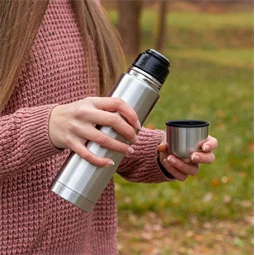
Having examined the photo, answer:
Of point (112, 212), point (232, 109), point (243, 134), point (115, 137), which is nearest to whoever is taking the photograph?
point (115, 137)

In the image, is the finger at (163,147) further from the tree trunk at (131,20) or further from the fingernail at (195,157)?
the tree trunk at (131,20)

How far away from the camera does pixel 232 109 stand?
775 centimetres

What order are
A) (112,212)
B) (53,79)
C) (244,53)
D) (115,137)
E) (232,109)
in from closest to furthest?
(115,137), (53,79), (112,212), (232,109), (244,53)

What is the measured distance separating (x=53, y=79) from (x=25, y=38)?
5.5 inches

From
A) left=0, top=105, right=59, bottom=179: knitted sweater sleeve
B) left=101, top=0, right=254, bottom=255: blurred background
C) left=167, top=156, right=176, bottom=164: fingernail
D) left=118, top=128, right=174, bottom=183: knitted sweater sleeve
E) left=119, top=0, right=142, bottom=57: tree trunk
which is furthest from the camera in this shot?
left=119, top=0, right=142, bottom=57: tree trunk

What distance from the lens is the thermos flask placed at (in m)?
1.38

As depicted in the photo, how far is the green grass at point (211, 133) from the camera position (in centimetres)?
453

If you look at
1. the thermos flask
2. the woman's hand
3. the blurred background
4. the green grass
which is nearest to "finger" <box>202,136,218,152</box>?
the woman's hand

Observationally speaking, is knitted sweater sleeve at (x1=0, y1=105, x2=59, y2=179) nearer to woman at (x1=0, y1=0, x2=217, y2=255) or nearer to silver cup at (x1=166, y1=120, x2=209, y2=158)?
woman at (x1=0, y1=0, x2=217, y2=255)

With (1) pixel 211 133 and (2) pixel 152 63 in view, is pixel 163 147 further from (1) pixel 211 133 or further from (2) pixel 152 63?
(1) pixel 211 133

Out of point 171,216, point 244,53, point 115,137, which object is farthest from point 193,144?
point 244,53

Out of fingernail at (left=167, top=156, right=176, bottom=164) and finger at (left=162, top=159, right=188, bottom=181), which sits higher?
fingernail at (left=167, top=156, right=176, bottom=164)

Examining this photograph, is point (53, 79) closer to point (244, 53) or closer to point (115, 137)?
point (115, 137)

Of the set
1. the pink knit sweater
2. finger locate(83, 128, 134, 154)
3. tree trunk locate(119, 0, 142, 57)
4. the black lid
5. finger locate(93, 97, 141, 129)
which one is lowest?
tree trunk locate(119, 0, 142, 57)
